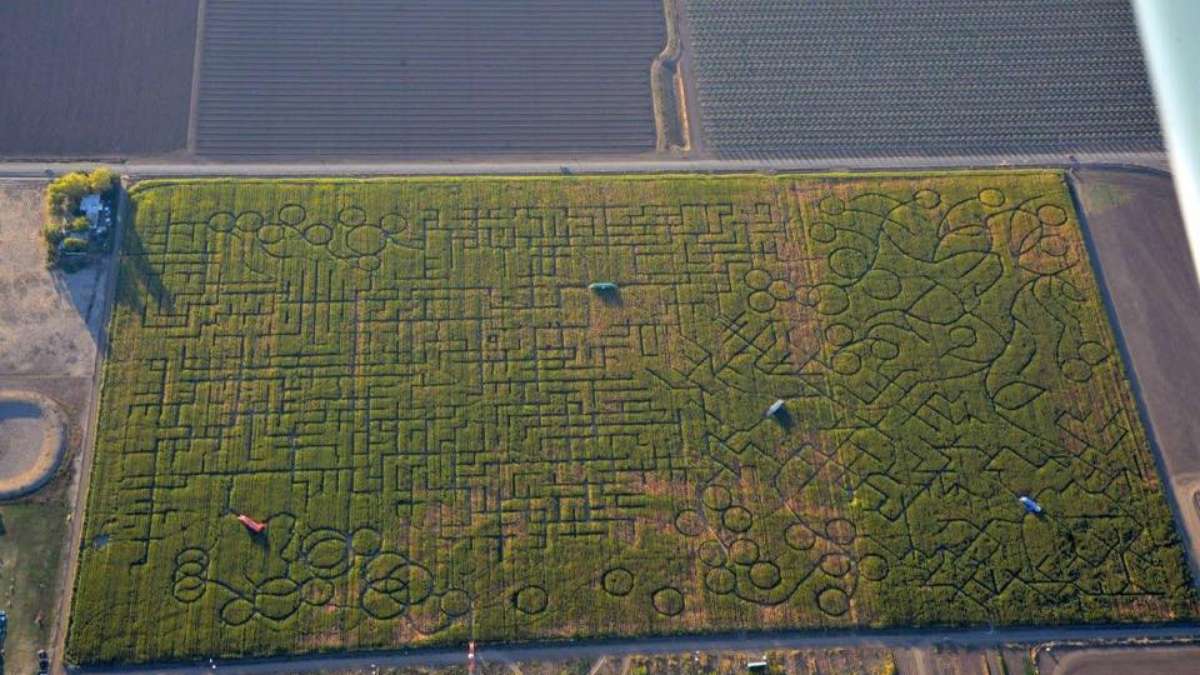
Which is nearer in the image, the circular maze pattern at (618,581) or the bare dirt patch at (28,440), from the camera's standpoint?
the circular maze pattern at (618,581)

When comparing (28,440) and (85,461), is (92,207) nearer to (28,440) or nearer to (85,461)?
(28,440)


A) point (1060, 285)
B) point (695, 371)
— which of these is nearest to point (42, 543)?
point (695, 371)

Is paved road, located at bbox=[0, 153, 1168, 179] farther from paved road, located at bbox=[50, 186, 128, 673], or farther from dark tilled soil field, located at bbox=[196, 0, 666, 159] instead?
paved road, located at bbox=[50, 186, 128, 673]

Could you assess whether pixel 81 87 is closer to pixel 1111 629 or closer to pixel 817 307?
pixel 817 307

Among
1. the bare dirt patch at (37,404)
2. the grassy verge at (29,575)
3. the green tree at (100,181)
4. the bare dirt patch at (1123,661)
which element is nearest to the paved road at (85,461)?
the bare dirt patch at (37,404)

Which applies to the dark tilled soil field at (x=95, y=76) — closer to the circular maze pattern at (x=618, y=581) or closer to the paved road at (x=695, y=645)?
the paved road at (x=695, y=645)

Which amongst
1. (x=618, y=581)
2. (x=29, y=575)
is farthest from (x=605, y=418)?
(x=29, y=575)

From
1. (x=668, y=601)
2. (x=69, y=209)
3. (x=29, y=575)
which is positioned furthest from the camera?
(x=69, y=209)
